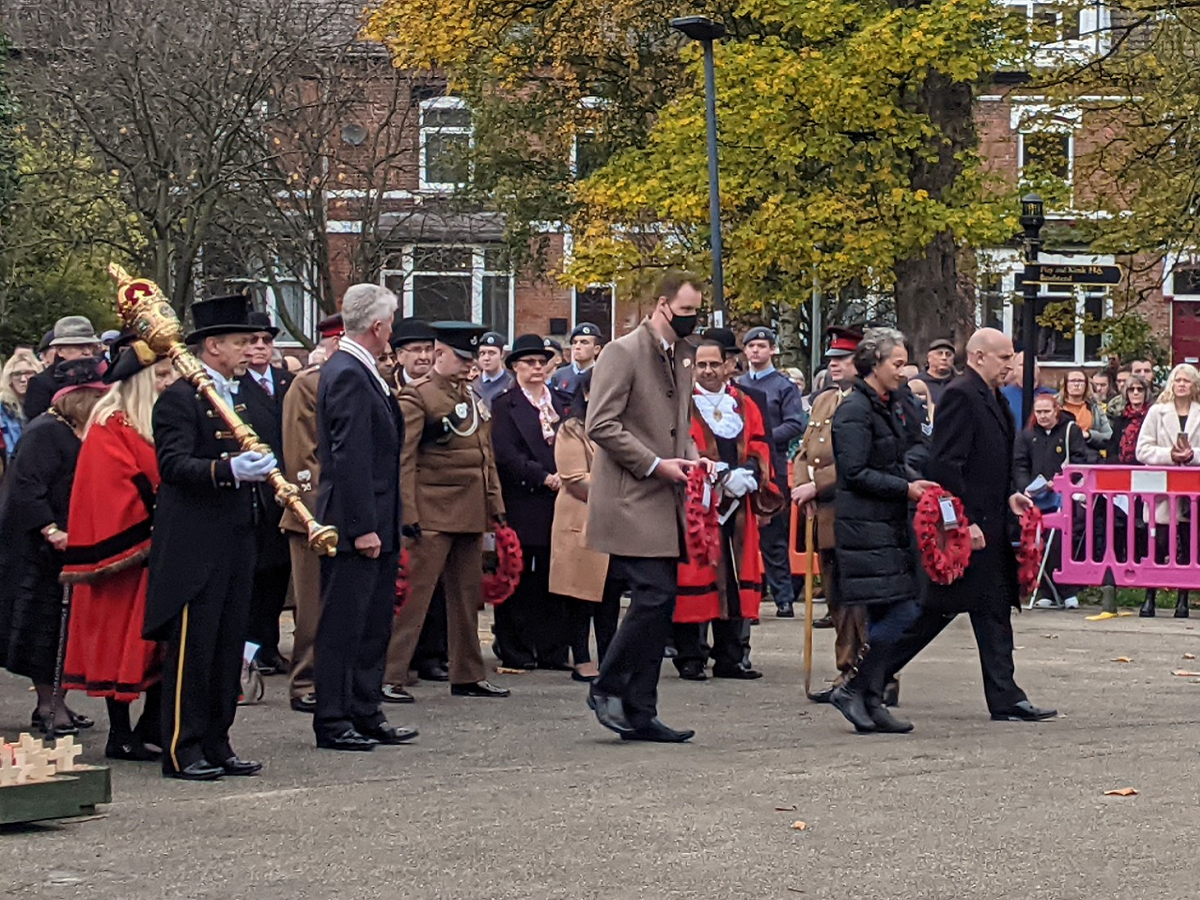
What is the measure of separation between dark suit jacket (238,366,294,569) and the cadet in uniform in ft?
9.90

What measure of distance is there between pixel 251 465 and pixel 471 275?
118 ft

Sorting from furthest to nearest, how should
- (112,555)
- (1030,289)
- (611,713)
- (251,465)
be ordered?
1. (1030,289)
2. (611,713)
3. (112,555)
4. (251,465)

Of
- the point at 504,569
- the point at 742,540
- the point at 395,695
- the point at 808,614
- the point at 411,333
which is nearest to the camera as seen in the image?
Answer: the point at 808,614

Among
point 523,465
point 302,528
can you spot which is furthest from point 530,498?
point 302,528

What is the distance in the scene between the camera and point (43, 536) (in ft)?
34.5

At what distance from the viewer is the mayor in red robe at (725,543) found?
42.3ft

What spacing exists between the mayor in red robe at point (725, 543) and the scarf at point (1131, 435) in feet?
20.7

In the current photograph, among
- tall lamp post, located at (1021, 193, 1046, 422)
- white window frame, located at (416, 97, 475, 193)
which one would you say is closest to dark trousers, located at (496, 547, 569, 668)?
tall lamp post, located at (1021, 193, 1046, 422)

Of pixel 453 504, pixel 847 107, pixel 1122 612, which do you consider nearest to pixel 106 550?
pixel 453 504

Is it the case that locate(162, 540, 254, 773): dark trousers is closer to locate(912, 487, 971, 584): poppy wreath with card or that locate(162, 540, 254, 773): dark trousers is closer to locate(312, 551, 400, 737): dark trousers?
locate(312, 551, 400, 737): dark trousers

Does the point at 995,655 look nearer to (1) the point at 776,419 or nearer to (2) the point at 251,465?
(2) the point at 251,465

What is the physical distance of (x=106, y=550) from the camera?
948 centimetres

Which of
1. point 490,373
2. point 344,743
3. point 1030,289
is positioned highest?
point 1030,289

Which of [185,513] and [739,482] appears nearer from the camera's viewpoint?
[185,513]
